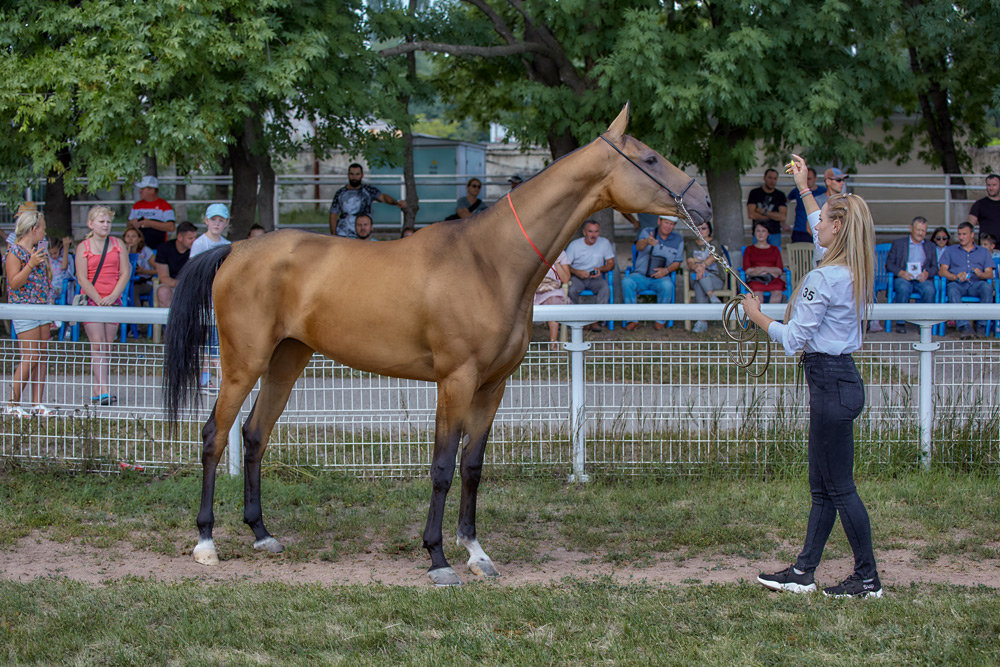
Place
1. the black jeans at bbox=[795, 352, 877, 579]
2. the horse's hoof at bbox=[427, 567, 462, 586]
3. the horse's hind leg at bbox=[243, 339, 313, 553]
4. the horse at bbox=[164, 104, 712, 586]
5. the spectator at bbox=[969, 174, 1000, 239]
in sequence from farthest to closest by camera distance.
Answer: the spectator at bbox=[969, 174, 1000, 239]
the horse's hind leg at bbox=[243, 339, 313, 553]
the horse at bbox=[164, 104, 712, 586]
the horse's hoof at bbox=[427, 567, 462, 586]
the black jeans at bbox=[795, 352, 877, 579]

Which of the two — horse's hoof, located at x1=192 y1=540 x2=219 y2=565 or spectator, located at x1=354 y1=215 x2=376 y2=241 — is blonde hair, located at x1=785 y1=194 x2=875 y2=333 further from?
spectator, located at x1=354 y1=215 x2=376 y2=241

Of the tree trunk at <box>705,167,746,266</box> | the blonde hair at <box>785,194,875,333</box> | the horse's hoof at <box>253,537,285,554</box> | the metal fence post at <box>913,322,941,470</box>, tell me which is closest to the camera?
the blonde hair at <box>785,194,875,333</box>

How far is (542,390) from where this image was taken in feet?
24.3

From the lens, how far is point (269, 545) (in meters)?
5.98

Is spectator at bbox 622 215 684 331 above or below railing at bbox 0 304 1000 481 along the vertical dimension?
above

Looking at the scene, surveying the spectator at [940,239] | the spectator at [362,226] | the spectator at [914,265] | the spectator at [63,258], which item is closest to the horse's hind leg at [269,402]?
the spectator at [362,226]

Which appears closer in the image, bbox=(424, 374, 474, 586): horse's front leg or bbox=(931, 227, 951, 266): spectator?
bbox=(424, 374, 474, 586): horse's front leg

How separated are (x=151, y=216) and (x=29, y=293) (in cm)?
527

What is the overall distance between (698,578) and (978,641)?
4.69ft

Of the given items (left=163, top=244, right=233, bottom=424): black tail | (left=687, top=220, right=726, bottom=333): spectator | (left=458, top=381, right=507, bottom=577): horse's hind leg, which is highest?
(left=687, top=220, right=726, bottom=333): spectator

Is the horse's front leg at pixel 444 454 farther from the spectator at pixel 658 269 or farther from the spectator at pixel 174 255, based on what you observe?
the spectator at pixel 174 255

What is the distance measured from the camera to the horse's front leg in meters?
5.46

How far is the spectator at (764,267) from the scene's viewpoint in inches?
525

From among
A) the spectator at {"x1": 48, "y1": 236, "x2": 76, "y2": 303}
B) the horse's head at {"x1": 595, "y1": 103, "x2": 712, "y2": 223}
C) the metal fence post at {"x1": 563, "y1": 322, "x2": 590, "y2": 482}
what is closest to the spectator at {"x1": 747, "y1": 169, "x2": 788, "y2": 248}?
the metal fence post at {"x1": 563, "y1": 322, "x2": 590, "y2": 482}
